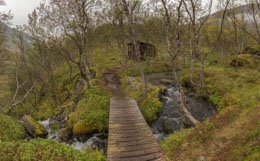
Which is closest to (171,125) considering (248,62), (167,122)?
(167,122)

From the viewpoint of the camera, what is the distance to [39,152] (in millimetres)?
6355

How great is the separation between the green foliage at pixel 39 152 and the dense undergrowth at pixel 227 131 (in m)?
5.33

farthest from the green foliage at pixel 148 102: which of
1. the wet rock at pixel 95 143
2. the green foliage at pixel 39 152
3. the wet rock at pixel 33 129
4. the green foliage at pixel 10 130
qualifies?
the green foliage at pixel 10 130

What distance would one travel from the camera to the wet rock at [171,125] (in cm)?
1256

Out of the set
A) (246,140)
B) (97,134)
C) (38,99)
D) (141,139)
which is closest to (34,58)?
(38,99)

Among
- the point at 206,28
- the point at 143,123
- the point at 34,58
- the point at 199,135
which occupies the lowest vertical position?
the point at 199,135

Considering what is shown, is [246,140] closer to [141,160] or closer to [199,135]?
[199,135]

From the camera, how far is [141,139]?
26.7 feet

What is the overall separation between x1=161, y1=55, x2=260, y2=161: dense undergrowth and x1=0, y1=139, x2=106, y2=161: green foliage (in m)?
5.33

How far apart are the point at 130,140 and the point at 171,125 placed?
6.41m

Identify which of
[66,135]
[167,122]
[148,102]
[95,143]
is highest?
[148,102]

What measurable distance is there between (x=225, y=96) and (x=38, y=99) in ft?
116

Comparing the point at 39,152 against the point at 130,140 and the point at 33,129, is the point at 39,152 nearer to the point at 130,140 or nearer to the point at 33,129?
the point at 130,140

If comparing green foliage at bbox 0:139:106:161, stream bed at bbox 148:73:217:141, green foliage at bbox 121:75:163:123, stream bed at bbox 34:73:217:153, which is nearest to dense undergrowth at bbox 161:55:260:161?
stream bed at bbox 148:73:217:141
